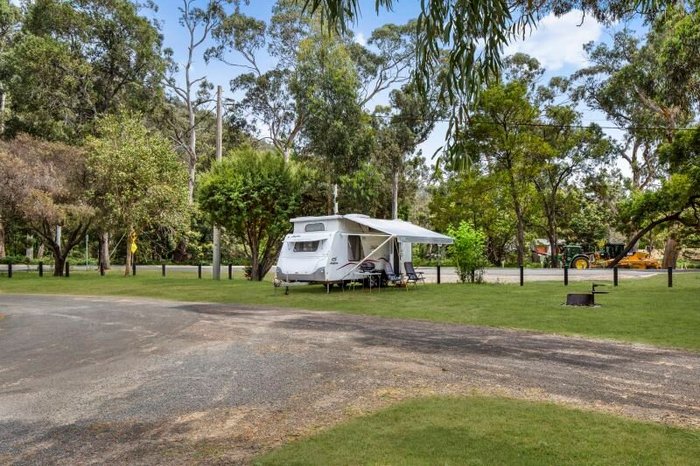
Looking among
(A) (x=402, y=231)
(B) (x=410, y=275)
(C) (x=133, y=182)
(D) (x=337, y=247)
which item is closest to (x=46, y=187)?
(C) (x=133, y=182)

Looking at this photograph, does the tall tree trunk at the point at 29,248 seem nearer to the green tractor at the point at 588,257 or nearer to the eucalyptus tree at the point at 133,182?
the eucalyptus tree at the point at 133,182

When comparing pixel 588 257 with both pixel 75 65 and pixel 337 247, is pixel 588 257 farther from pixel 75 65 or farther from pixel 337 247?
pixel 75 65

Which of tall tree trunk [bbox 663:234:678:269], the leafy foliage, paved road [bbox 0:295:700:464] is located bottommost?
paved road [bbox 0:295:700:464]

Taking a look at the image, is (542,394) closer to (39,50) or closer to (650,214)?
(650,214)

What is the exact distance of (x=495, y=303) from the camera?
14070 millimetres

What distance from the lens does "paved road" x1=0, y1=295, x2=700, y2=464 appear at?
4414mm

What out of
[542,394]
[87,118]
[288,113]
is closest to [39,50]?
[87,118]

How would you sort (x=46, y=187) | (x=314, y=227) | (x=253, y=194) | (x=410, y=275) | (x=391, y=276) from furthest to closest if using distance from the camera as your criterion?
Answer: (x=46, y=187) < (x=253, y=194) < (x=410, y=275) < (x=391, y=276) < (x=314, y=227)

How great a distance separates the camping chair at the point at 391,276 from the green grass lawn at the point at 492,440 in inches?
579

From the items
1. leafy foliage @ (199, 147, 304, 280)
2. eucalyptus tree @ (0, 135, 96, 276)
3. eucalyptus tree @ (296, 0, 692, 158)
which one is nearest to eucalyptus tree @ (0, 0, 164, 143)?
eucalyptus tree @ (0, 135, 96, 276)

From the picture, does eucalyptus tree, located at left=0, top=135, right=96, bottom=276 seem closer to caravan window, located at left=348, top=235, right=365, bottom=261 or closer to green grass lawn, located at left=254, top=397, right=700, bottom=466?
caravan window, located at left=348, top=235, right=365, bottom=261

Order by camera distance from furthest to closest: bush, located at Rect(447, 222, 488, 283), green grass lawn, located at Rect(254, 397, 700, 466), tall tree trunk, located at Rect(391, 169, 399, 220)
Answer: tall tree trunk, located at Rect(391, 169, 399, 220) < bush, located at Rect(447, 222, 488, 283) < green grass lawn, located at Rect(254, 397, 700, 466)

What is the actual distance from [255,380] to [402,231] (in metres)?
13.4

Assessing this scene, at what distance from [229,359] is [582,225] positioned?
1732 inches
